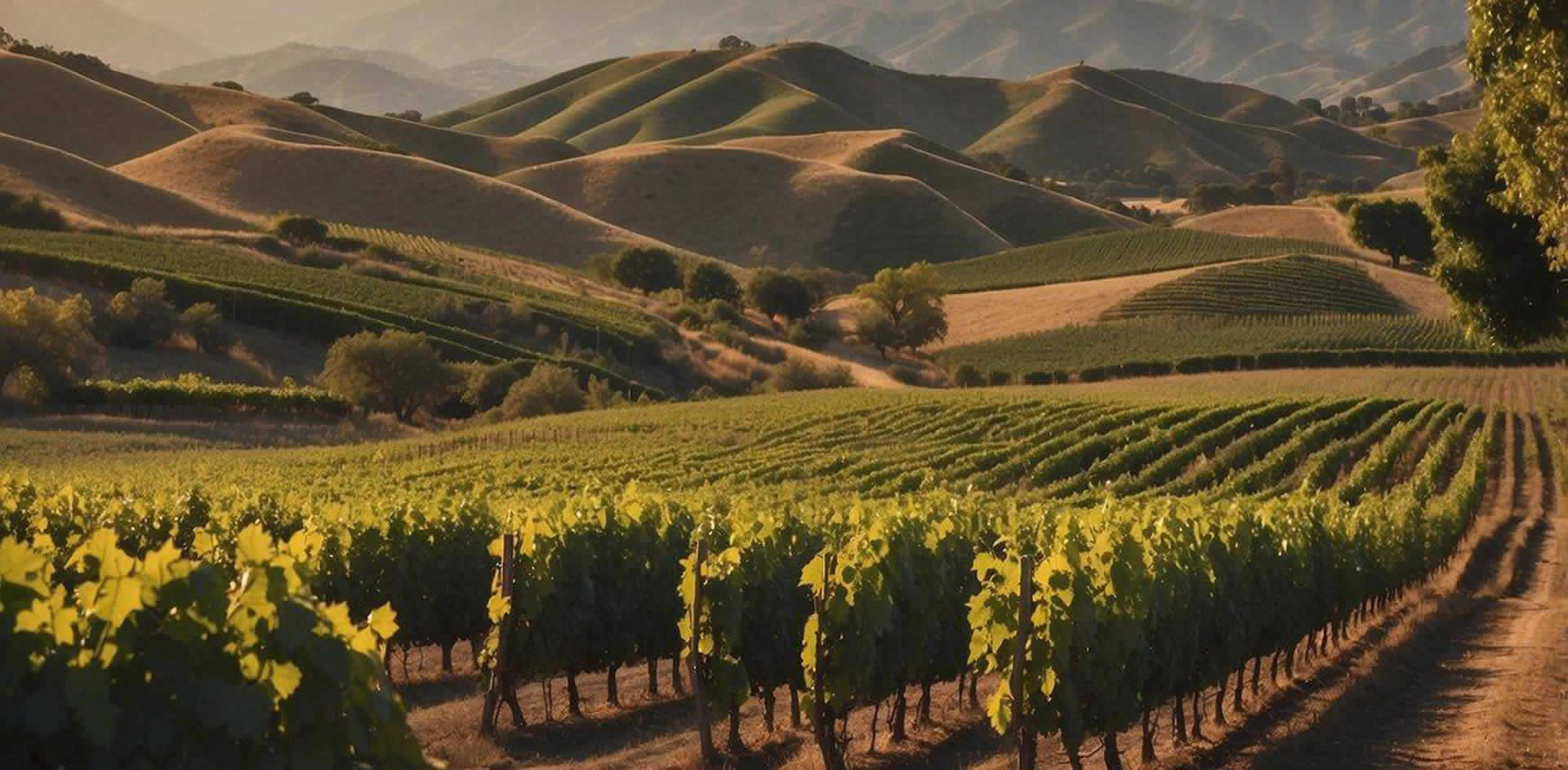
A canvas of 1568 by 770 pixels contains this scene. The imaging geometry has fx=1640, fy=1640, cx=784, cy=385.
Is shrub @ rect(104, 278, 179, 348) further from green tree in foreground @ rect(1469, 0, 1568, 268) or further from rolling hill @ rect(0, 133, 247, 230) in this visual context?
green tree in foreground @ rect(1469, 0, 1568, 268)

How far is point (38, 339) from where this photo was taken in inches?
2386

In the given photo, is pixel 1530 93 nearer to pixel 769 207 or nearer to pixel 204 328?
pixel 204 328

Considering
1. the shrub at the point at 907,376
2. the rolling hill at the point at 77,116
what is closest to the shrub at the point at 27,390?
the shrub at the point at 907,376

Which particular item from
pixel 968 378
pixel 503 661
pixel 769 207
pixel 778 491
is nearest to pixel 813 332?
pixel 968 378

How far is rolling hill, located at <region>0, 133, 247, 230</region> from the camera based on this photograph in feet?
359

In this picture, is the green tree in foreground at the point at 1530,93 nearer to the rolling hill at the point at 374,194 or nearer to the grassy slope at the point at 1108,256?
the grassy slope at the point at 1108,256

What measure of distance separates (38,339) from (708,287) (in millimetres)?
58716

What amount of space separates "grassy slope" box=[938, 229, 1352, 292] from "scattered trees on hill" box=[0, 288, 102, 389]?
250 ft

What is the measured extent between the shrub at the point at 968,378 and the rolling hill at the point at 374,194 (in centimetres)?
4841

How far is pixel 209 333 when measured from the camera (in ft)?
245

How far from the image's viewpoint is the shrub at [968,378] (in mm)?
90000

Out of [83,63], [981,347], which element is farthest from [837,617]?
[83,63]

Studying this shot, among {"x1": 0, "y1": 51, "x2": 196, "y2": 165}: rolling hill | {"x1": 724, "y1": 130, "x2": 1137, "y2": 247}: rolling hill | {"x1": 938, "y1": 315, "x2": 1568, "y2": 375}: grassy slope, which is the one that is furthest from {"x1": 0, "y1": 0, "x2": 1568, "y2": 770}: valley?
{"x1": 724, "y1": 130, "x2": 1137, "y2": 247}: rolling hill

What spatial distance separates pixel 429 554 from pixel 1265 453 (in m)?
35.8
